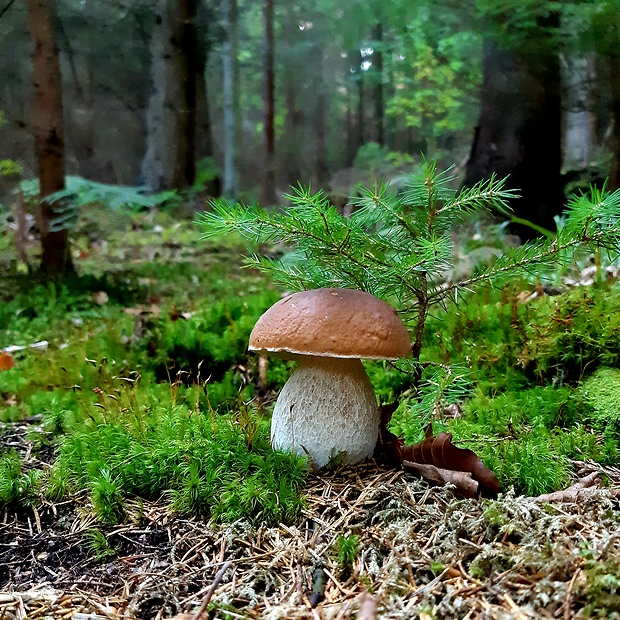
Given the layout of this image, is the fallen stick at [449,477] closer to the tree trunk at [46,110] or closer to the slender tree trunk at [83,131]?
the tree trunk at [46,110]

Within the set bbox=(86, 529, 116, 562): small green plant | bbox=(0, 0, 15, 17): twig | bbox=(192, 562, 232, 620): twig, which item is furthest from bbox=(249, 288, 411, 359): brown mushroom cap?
bbox=(0, 0, 15, 17): twig

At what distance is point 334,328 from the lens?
1.70 m

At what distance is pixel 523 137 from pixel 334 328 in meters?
6.38

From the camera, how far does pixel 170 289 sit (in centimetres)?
638

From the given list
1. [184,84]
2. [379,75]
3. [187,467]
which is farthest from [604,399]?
[379,75]

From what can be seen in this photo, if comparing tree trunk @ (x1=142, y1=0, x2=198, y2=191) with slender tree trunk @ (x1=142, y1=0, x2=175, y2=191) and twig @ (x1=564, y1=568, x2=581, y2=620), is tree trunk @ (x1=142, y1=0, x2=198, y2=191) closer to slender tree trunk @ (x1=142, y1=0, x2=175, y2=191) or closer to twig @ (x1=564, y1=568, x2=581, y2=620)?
slender tree trunk @ (x1=142, y1=0, x2=175, y2=191)

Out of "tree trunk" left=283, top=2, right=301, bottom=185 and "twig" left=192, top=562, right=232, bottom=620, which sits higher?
"tree trunk" left=283, top=2, right=301, bottom=185

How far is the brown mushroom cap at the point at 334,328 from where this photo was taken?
1701 millimetres

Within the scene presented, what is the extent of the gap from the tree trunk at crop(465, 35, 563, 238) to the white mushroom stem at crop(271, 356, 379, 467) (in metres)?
5.64

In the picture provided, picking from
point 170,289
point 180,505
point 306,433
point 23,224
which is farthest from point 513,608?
point 23,224

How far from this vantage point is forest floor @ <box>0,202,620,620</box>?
120cm

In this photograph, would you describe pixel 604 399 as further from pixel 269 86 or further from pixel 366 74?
pixel 366 74

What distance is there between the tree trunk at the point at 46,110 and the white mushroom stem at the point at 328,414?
4.60 metres

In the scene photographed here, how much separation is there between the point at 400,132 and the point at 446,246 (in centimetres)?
2571
